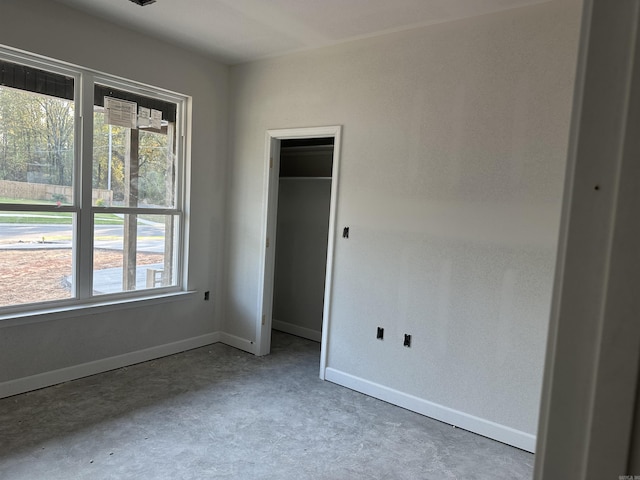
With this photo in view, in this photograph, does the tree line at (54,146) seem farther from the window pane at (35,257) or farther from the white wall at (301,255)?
the white wall at (301,255)

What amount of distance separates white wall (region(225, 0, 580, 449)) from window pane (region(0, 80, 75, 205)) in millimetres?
1846

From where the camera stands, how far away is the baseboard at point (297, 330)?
190 inches

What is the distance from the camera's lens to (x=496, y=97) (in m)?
2.85

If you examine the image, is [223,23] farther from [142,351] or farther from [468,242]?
[142,351]

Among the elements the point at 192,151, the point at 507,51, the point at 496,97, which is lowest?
the point at 192,151

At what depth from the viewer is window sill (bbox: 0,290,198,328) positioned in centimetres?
306

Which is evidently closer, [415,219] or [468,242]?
[468,242]

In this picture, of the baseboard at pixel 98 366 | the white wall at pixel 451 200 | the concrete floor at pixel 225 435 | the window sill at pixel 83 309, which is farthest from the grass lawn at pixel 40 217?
the white wall at pixel 451 200

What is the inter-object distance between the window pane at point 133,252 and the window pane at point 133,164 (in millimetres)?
159

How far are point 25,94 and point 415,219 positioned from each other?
9.92 feet

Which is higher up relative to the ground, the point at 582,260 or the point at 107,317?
the point at 582,260

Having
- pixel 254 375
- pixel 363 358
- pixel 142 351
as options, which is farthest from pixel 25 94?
pixel 363 358

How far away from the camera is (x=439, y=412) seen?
10.3ft

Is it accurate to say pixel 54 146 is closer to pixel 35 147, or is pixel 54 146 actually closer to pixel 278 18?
pixel 35 147
